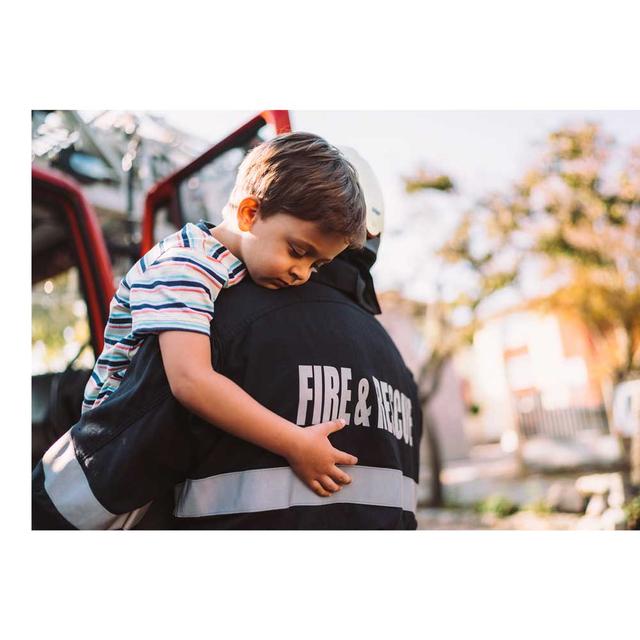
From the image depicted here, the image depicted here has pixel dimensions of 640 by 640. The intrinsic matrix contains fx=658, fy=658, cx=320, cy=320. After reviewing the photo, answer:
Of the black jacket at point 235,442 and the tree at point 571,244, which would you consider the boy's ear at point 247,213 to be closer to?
the black jacket at point 235,442

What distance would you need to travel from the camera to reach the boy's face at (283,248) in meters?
1.35

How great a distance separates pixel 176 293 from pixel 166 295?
0.02 m

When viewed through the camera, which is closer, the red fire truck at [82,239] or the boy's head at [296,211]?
the boy's head at [296,211]

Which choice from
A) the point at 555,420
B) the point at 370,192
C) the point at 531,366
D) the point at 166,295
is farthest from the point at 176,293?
the point at 531,366

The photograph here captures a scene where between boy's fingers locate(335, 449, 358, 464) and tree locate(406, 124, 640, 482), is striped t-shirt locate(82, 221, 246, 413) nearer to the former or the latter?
boy's fingers locate(335, 449, 358, 464)

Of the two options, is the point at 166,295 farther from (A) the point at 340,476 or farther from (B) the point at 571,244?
(B) the point at 571,244

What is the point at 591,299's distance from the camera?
7.27m

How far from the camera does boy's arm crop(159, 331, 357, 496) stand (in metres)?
1.21

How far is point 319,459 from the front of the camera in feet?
4.22

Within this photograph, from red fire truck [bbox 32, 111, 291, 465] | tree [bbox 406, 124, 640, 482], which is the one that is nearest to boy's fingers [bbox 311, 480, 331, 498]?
red fire truck [bbox 32, 111, 291, 465]

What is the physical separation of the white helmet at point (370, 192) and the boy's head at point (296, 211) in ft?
0.94

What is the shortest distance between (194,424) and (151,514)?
0.27 metres

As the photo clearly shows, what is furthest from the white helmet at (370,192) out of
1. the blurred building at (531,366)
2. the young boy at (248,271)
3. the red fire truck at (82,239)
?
the blurred building at (531,366)
